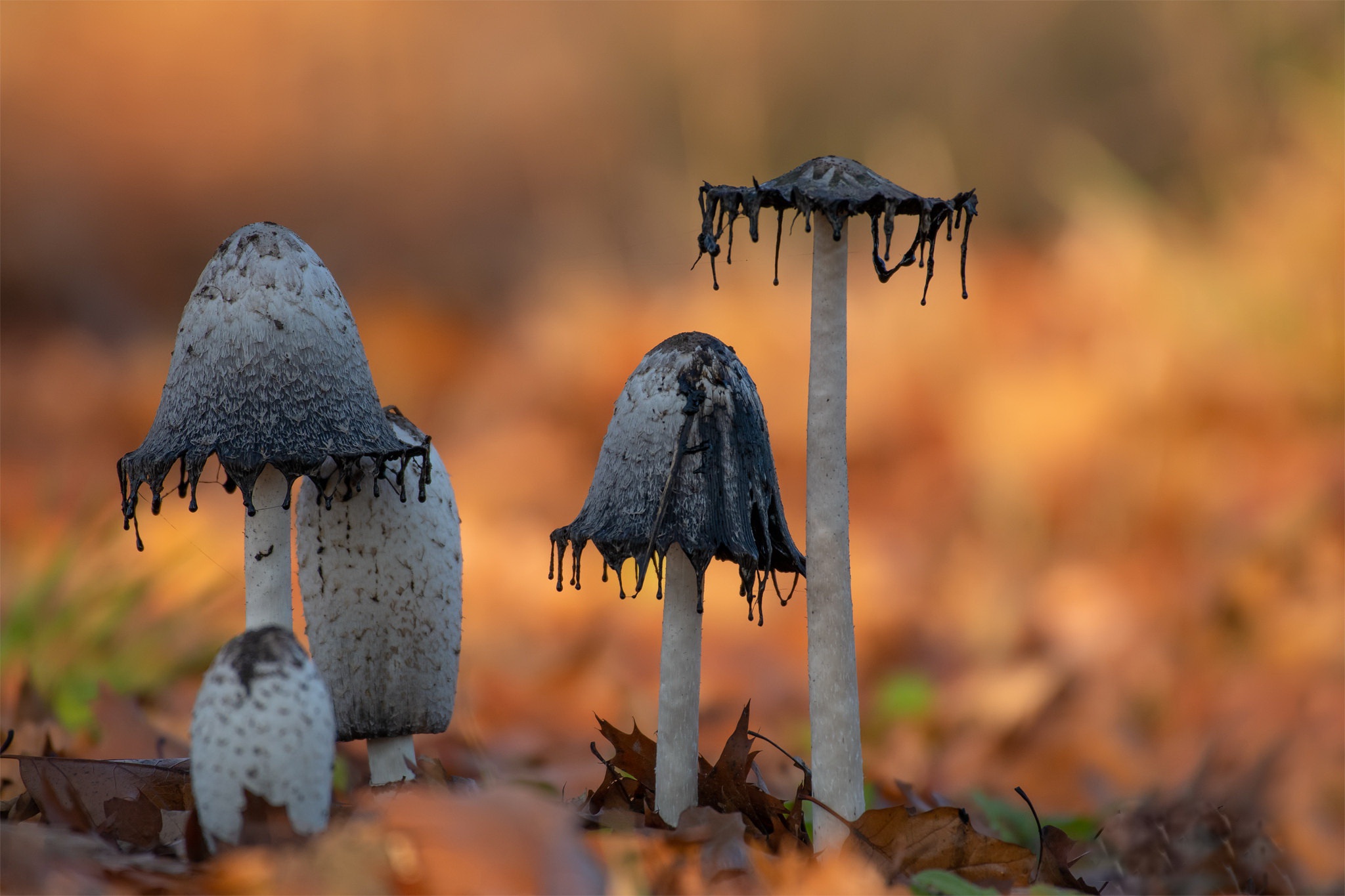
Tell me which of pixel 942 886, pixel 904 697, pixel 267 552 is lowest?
pixel 904 697

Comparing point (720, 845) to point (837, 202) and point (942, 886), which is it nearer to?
point (942, 886)

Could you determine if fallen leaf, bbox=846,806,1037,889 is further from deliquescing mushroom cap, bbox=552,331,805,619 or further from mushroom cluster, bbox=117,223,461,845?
mushroom cluster, bbox=117,223,461,845

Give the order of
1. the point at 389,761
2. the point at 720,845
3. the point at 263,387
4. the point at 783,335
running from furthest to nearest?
the point at 783,335 → the point at 389,761 → the point at 263,387 → the point at 720,845

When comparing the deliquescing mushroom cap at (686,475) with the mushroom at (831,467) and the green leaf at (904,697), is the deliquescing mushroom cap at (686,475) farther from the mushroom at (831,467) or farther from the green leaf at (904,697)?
the green leaf at (904,697)

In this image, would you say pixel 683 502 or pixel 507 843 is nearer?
pixel 507 843

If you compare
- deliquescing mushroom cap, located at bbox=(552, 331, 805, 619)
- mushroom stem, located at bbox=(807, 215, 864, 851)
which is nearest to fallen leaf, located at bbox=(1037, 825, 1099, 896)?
mushroom stem, located at bbox=(807, 215, 864, 851)

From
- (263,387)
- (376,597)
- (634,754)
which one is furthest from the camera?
(634,754)

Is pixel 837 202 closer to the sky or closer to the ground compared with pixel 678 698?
closer to the sky

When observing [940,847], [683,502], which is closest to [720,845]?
[940,847]
